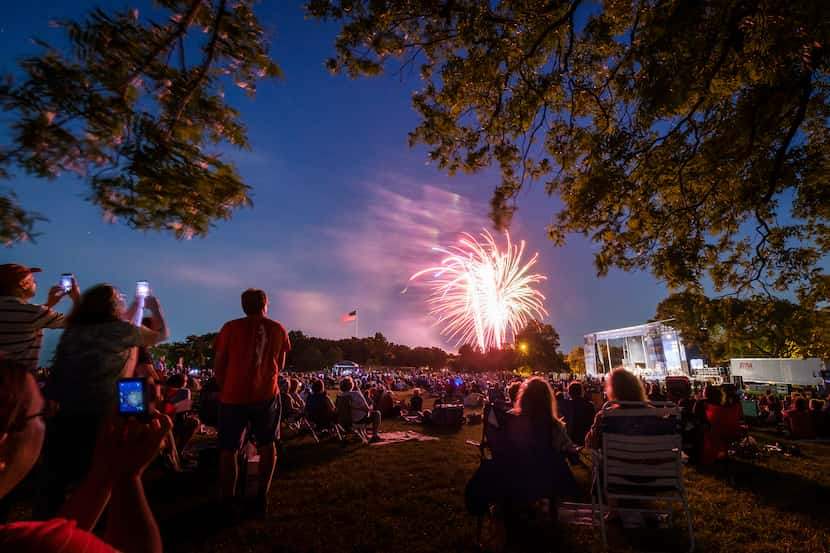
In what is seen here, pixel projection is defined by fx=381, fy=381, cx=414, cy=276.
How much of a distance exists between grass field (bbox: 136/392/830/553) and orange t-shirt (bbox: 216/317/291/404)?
4.38ft

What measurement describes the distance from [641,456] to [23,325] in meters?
5.98

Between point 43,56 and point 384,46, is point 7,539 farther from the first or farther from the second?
point 384,46

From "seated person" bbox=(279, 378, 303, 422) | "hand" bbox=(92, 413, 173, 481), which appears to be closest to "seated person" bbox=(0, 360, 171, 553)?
"hand" bbox=(92, 413, 173, 481)

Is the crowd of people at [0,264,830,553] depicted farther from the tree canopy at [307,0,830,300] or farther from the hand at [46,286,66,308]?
the tree canopy at [307,0,830,300]

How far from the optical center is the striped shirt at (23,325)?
2.91 meters

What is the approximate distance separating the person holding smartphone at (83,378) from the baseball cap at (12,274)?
0.49 m

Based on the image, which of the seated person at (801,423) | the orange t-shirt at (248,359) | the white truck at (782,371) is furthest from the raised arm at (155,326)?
the white truck at (782,371)

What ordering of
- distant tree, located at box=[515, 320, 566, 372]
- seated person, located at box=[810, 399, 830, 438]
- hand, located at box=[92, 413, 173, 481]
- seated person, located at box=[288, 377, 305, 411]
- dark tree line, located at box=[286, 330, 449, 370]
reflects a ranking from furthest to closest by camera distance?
1. dark tree line, located at box=[286, 330, 449, 370]
2. distant tree, located at box=[515, 320, 566, 372]
3. seated person, located at box=[288, 377, 305, 411]
4. seated person, located at box=[810, 399, 830, 438]
5. hand, located at box=[92, 413, 173, 481]

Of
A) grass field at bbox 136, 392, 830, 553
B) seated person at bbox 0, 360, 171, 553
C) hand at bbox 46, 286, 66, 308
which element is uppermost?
hand at bbox 46, 286, 66, 308

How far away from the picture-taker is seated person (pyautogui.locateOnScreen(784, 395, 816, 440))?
10.8 metres

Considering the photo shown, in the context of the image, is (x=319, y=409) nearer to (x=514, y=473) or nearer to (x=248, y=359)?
(x=248, y=359)

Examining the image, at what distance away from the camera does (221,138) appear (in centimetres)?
327

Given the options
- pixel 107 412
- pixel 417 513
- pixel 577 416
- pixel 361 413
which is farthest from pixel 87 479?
pixel 361 413

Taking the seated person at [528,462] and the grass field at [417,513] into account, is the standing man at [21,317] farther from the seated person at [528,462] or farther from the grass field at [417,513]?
the seated person at [528,462]
